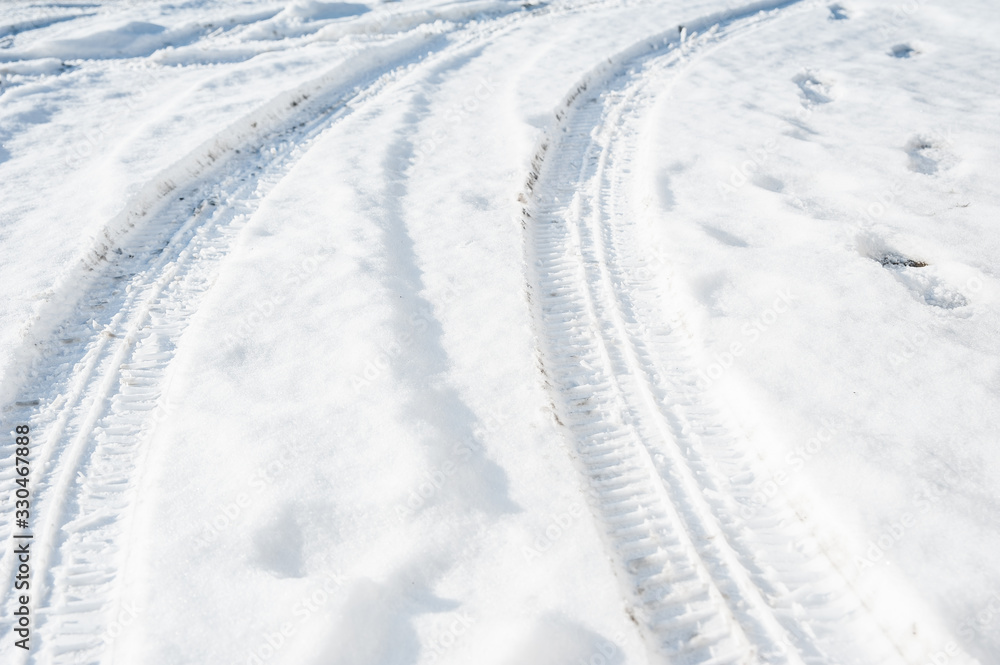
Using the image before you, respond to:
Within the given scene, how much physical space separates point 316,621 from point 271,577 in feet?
1.04

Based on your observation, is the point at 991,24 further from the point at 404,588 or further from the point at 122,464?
the point at 122,464

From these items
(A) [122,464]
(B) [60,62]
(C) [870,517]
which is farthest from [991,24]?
(B) [60,62]

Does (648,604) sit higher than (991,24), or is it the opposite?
(991,24)

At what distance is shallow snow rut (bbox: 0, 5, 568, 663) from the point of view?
2570 millimetres

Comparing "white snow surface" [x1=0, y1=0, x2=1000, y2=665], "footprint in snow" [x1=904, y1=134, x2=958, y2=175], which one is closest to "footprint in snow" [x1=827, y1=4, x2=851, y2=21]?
"white snow surface" [x1=0, y1=0, x2=1000, y2=665]

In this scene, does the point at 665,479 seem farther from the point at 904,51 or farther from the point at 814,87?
the point at 904,51

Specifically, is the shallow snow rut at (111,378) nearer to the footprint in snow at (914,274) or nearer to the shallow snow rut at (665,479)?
the shallow snow rut at (665,479)

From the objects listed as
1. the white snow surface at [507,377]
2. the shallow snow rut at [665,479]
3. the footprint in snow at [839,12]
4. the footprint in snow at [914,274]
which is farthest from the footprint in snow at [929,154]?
the footprint in snow at [839,12]

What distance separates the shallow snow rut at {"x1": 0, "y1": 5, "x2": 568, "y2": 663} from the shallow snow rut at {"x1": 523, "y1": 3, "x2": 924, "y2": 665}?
2.12 m

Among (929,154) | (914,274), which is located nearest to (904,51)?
(929,154)

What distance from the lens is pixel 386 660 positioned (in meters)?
2.30

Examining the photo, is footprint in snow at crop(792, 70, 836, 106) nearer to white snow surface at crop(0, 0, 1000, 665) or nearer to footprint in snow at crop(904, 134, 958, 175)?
white snow surface at crop(0, 0, 1000, 665)

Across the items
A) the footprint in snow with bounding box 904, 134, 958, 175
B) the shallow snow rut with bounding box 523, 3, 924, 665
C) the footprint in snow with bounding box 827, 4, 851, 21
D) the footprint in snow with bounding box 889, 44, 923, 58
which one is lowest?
the shallow snow rut with bounding box 523, 3, 924, 665

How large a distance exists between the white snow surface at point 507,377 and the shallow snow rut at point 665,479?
0.02 metres
